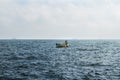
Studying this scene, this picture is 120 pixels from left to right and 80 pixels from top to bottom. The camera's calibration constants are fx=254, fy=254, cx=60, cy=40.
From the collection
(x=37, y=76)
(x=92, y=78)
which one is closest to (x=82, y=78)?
(x=92, y=78)

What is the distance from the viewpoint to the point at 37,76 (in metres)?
32.2

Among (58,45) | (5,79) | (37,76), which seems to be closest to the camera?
(5,79)

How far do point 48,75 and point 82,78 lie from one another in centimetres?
454

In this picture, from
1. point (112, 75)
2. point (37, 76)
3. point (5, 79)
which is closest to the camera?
point (5, 79)

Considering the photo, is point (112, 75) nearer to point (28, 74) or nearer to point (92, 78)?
point (92, 78)

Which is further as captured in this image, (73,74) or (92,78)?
(73,74)

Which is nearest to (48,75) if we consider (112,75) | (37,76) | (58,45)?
(37,76)

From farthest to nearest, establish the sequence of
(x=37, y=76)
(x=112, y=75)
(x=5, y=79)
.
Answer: (x=112, y=75)
(x=37, y=76)
(x=5, y=79)

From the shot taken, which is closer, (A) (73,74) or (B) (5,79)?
(B) (5,79)

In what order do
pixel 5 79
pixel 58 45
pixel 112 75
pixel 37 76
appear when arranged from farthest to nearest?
pixel 58 45
pixel 112 75
pixel 37 76
pixel 5 79

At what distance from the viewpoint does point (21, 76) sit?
3219cm

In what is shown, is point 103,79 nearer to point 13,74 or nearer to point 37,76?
point 37,76

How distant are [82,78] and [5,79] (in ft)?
30.9

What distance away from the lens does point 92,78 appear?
31625 mm
